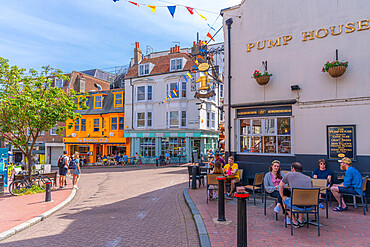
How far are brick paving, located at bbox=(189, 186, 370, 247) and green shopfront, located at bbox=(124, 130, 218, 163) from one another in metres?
21.2

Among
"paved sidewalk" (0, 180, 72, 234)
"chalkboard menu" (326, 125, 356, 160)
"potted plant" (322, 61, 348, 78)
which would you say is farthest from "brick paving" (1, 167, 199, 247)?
"potted plant" (322, 61, 348, 78)

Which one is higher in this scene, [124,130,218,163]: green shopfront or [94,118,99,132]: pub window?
[94,118,99,132]: pub window

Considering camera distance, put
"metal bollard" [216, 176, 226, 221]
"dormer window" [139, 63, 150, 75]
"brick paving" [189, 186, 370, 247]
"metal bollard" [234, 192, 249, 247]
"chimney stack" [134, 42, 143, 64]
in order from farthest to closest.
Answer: "chimney stack" [134, 42, 143, 64] → "dormer window" [139, 63, 150, 75] → "metal bollard" [216, 176, 226, 221] → "brick paving" [189, 186, 370, 247] → "metal bollard" [234, 192, 249, 247]

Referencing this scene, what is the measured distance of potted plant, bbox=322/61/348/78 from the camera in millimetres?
8086

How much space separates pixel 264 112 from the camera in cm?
971

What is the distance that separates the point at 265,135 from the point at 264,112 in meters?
0.84

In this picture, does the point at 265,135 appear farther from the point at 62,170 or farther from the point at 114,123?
the point at 114,123

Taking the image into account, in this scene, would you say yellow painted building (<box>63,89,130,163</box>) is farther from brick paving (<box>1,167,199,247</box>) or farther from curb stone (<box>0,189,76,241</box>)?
curb stone (<box>0,189,76,241</box>)

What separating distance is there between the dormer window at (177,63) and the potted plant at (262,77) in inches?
790

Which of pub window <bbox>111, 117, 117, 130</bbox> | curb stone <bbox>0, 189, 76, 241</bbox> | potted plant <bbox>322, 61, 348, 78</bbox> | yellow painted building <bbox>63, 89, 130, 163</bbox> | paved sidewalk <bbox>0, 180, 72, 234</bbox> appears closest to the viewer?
curb stone <bbox>0, 189, 76, 241</bbox>

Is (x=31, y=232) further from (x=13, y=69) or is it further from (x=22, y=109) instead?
(x=13, y=69)

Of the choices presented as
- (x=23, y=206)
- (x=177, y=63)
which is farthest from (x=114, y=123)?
(x=23, y=206)

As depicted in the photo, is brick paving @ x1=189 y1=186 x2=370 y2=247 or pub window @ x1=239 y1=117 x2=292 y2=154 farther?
pub window @ x1=239 y1=117 x2=292 y2=154

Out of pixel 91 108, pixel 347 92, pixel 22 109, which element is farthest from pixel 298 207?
pixel 91 108
